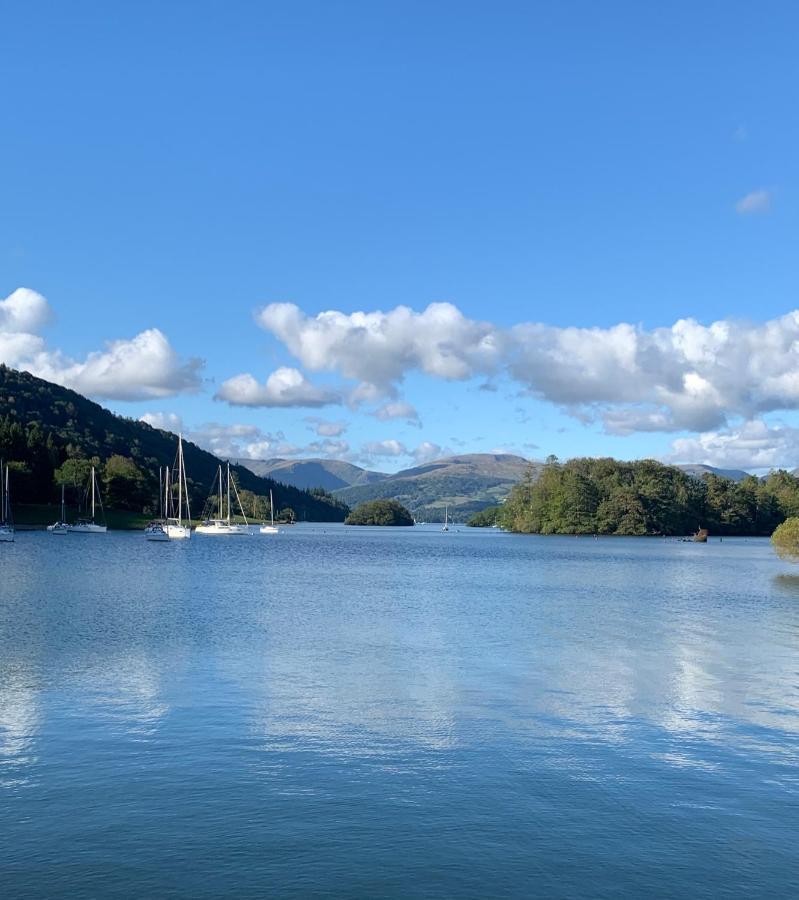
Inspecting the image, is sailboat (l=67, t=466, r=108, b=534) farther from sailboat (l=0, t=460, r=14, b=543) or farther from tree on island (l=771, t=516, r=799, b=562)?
tree on island (l=771, t=516, r=799, b=562)

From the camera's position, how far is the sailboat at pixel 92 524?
16788 cm

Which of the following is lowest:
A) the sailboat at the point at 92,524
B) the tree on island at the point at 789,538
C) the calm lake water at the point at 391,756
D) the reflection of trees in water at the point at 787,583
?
the reflection of trees in water at the point at 787,583

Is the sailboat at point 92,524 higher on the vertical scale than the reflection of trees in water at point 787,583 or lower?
higher

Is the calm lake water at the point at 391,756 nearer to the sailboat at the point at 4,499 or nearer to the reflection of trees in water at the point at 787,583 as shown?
the reflection of trees in water at the point at 787,583

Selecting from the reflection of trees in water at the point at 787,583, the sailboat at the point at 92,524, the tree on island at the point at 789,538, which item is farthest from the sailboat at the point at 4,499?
the reflection of trees in water at the point at 787,583

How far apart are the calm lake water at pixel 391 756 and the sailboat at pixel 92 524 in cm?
12345

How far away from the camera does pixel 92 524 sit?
176m

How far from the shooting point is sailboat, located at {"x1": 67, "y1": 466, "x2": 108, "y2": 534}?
167875 millimetres

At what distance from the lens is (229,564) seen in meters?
101

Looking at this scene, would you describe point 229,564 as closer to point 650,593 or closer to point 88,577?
point 88,577

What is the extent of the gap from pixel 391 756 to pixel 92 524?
16449cm

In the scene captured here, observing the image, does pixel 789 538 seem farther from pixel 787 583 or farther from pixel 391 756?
pixel 391 756

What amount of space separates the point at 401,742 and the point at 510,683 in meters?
9.27

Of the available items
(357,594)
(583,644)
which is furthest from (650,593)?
(583,644)
